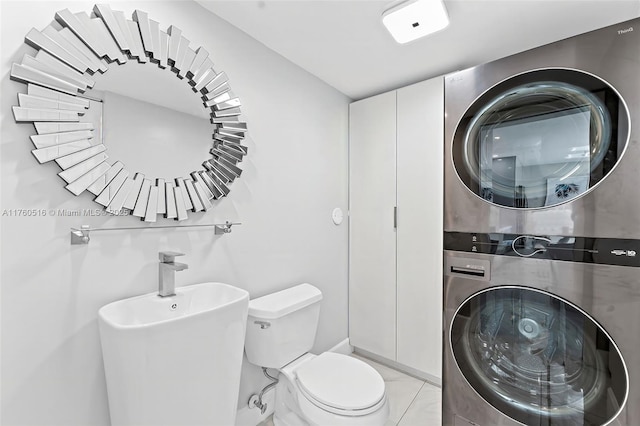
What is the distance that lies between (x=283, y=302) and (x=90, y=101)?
1.24 metres

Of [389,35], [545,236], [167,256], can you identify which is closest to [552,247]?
[545,236]

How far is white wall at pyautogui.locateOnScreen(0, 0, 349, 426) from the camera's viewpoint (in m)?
0.97

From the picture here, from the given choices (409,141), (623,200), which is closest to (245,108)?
(409,141)

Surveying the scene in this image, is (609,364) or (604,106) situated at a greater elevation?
(604,106)

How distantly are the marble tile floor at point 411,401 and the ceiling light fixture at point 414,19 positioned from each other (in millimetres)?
2188

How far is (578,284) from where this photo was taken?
4.03 feet

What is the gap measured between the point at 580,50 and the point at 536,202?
2.11 feet

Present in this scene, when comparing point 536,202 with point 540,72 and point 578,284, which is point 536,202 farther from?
point 540,72

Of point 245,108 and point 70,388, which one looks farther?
point 245,108

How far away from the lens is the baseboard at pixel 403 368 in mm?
2057

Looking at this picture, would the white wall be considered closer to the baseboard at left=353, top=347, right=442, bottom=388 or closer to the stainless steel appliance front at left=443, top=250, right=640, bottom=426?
the baseboard at left=353, top=347, right=442, bottom=388

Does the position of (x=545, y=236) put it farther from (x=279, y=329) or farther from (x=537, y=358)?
(x=279, y=329)

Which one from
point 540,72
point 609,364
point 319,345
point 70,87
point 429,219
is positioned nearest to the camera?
point 70,87

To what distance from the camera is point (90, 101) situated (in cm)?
111
